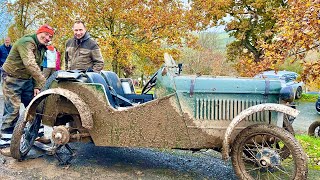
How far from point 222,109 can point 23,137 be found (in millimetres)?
2755

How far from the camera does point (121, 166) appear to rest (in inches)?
171

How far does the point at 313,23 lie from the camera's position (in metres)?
4.30

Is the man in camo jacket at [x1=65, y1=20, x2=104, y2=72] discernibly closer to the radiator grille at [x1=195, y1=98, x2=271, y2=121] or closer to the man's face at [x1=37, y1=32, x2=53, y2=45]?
the man's face at [x1=37, y1=32, x2=53, y2=45]

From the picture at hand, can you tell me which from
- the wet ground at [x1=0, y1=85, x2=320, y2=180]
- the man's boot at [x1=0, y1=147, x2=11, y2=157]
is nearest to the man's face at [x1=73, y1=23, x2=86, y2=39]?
the wet ground at [x1=0, y1=85, x2=320, y2=180]

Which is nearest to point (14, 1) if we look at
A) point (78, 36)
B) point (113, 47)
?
point (113, 47)

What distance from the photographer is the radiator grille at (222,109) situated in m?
3.81

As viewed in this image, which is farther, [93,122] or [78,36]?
[78,36]

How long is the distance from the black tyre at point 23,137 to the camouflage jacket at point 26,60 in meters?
0.55

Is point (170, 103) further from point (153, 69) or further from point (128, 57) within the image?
point (153, 69)

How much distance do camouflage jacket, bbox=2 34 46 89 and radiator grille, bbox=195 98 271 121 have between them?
2183 mm

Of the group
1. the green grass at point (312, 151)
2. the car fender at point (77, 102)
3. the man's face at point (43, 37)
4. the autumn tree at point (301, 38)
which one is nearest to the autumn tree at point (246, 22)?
the green grass at point (312, 151)

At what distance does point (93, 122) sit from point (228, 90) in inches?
64.6

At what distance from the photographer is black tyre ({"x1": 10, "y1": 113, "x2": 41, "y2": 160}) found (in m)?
4.18

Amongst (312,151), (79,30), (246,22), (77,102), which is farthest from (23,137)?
(246,22)
